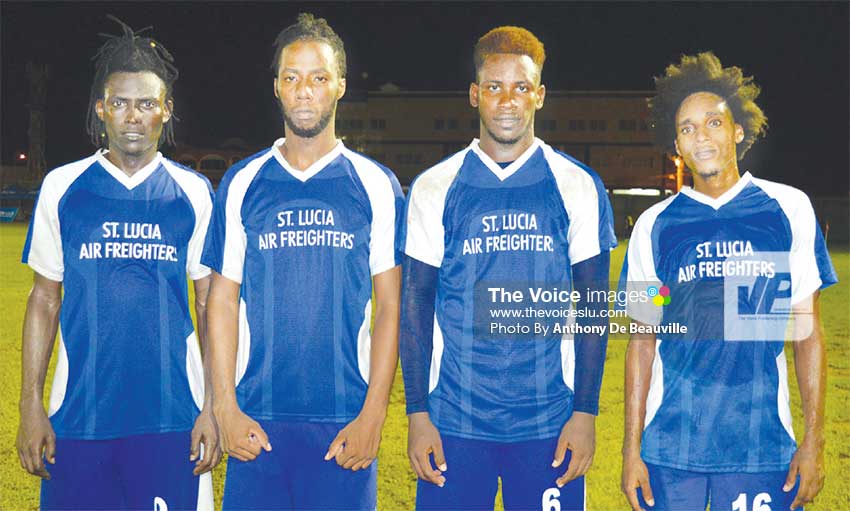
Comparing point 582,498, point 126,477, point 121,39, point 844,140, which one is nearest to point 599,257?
point 582,498

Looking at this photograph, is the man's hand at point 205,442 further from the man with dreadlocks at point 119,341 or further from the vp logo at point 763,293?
the vp logo at point 763,293

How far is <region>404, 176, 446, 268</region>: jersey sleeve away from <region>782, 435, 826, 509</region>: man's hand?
5.57 feet

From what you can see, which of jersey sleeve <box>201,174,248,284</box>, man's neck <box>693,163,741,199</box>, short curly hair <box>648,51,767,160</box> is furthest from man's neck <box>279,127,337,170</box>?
man's neck <box>693,163,741,199</box>

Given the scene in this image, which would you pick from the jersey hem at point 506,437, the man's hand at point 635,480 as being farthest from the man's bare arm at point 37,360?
the man's hand at point 635,480

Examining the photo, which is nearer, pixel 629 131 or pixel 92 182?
pixel 92 182

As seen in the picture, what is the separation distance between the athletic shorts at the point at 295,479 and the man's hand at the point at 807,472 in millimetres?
1763

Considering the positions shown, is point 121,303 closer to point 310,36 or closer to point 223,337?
point 223,337

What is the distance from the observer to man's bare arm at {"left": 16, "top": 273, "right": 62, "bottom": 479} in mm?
3572

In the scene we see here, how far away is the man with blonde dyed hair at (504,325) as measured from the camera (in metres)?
3.27

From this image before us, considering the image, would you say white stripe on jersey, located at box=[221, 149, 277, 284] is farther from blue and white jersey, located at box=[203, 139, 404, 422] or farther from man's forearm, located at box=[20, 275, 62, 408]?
man's forearm, located at box=[20, 275, 62, 408]

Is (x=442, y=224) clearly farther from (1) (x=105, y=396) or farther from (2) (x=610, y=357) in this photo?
(2) (x=610, y=357)

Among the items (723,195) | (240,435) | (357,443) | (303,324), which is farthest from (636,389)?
(240,435)

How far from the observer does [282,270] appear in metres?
3.35

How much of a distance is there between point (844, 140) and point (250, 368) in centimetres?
3684
